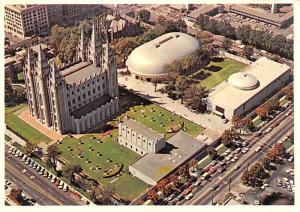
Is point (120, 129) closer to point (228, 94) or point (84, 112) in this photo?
point (84, 112)

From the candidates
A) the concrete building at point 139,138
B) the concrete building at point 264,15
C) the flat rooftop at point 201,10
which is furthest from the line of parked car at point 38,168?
the concrete building at point 264,15

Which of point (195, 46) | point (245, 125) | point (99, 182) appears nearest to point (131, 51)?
point (195, 46)

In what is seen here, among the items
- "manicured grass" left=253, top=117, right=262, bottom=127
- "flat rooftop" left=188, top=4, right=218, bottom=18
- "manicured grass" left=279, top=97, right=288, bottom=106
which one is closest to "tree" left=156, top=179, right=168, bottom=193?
"manicured grass" left=253, top=117, right=262, bottom=127

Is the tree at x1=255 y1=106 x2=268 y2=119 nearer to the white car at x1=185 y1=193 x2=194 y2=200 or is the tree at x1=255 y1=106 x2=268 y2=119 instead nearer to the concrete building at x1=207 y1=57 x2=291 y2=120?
the concrete building at x1=207 y1=57 x2=291 y2=120

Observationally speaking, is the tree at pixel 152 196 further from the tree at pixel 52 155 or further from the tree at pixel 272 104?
the tree at pixel 272 104

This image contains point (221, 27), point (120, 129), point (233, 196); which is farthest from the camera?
point (221, 27)
